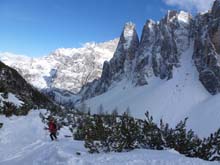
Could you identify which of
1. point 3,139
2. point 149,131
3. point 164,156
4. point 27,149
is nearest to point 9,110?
point 3,139

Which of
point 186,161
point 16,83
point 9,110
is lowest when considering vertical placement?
point 186,161

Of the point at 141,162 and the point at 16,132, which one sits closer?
the point at 141,162

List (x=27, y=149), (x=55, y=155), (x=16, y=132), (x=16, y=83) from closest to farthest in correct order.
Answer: (x=55, y=155)
(x=27, y=149)
(x=16, y=132)
(x=16, y=83)

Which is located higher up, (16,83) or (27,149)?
(16,83)

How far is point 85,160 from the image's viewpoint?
1692 cm

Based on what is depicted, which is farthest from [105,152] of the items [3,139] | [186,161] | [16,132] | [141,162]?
[16,132]

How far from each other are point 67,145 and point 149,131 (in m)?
4.38

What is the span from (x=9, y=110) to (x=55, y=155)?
20.9 metres

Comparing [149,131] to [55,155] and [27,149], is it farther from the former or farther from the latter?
[27,149]

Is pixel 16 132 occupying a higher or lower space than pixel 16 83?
lower

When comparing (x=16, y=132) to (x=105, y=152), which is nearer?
(x=105, y=152)

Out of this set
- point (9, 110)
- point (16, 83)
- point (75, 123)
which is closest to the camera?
point (9, 110)

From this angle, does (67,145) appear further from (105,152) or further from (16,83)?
(16,83)

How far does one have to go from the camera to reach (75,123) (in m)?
41.1
